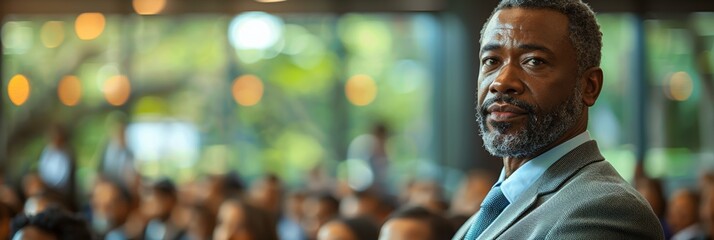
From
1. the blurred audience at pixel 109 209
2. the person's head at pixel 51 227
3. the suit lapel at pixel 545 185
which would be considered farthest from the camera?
the blurred audience at pixel 109 209

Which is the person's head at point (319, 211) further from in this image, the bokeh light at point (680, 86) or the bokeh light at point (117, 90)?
the bokeh light at point (680, 86)

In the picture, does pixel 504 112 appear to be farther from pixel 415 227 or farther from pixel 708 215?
pixel 708 215

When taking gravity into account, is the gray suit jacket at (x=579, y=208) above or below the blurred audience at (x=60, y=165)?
above

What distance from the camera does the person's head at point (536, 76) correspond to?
189cm

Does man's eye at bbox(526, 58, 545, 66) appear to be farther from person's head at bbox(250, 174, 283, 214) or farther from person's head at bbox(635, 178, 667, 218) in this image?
person's head at bbox(250, 174, 283, 214)

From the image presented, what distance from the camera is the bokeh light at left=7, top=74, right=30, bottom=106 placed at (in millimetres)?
12341

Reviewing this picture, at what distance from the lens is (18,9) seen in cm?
1184

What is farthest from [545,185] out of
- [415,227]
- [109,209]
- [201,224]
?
[109,209]

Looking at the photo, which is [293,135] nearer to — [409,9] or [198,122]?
[198,122]

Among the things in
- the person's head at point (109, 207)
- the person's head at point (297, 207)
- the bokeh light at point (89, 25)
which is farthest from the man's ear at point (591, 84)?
the bokeh light at point (89, 25)

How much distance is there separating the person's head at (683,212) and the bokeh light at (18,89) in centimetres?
787

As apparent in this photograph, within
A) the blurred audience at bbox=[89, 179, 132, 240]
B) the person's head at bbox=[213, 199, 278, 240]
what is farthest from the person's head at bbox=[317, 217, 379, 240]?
the blurred audience at bbox=[89, 179, 132, 240]

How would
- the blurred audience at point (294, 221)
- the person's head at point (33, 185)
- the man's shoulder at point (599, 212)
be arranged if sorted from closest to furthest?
the man's shoulder at point (599, 212), the blurred audience at point (294, 221), the person's head at point (33, 185)

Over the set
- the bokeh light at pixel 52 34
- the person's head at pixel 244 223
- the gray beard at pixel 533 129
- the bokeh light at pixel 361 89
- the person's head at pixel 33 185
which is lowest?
the person's head at pixel 33 185
